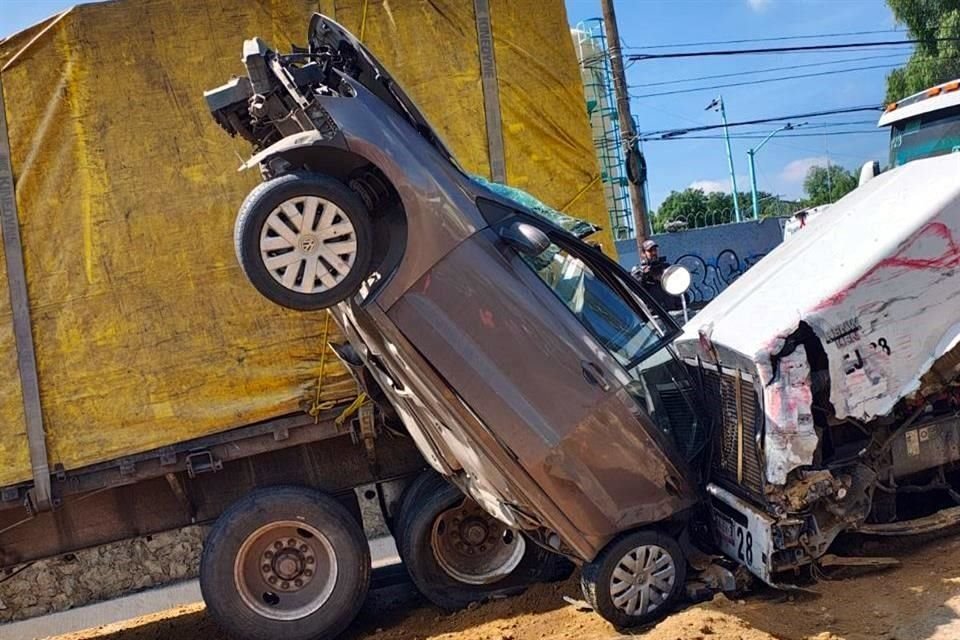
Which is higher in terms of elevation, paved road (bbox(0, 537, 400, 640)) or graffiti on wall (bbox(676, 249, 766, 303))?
graffiti on wall (bbox(676, 249, 766, 303))

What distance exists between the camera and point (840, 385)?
13.0 ft

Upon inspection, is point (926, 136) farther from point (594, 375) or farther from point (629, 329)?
point (594, 375)

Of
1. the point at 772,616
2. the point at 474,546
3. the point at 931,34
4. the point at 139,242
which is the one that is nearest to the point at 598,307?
the point at 772,616

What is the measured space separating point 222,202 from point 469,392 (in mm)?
2139

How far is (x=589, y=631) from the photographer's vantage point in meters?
4.28

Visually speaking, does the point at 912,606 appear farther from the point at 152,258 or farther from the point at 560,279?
the point at 152,258

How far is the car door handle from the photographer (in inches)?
157

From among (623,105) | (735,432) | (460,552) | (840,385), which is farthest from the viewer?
(623,105)

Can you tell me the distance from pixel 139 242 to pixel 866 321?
396 cm

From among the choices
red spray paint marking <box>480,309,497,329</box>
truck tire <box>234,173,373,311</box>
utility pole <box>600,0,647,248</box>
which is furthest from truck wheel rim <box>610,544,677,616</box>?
utility pole <box>600,0,647,248</box>

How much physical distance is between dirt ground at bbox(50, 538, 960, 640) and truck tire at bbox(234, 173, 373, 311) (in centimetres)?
219

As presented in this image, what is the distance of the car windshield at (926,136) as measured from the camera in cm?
773

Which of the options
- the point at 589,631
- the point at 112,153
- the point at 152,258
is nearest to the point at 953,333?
the point at 589,631

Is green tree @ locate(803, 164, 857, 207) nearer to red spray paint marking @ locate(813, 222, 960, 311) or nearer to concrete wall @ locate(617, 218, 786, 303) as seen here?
concrete wall @ locate(617, 218, 786, 303)
